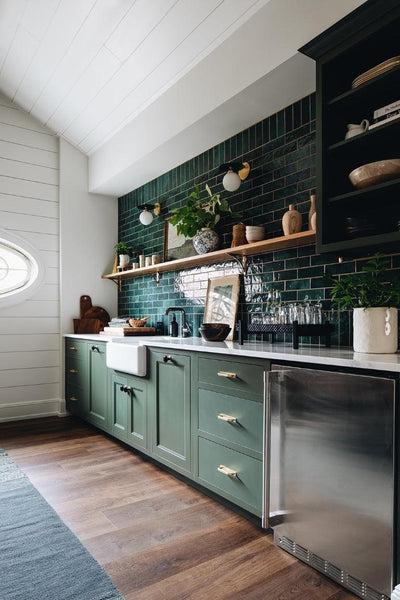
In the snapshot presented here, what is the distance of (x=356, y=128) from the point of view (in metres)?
2.24

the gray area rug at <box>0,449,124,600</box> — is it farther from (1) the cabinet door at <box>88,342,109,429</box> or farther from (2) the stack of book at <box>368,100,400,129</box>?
(2) the stack of book at <box>368,100,400,129</box>

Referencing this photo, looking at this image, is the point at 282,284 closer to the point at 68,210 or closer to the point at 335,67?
the point at 335,67

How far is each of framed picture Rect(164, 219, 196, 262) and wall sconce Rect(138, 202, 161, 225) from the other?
167 millimetres

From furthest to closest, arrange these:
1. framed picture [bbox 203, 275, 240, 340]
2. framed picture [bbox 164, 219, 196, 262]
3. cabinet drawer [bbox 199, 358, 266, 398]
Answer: framed picture [bbox 164, 219, 196, 262]
framed picture [bbox 203, 275, 240, 340]
cabinet drawer [bbox 199, 358, 266, 398]

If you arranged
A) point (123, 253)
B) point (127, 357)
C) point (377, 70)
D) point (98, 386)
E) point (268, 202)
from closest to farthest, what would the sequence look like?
point (377, 70) < point (268, 202) < point (127, 357) < point (98, 386) < point (123, 253)

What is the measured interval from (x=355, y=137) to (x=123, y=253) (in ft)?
10.00

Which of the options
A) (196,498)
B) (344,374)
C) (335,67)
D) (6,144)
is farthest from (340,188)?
(6,144)

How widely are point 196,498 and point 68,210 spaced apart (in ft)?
11.1

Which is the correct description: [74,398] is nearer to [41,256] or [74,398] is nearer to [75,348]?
[75,348]

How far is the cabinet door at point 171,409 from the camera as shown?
269 centimetres

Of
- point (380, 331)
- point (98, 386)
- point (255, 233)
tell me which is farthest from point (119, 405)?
point (380, 331)

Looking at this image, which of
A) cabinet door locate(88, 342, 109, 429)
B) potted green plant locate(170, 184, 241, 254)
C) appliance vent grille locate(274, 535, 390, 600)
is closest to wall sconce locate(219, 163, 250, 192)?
potted green plant locate(170, 184, 241, 254)

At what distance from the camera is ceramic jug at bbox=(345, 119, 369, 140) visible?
2186 millimetres

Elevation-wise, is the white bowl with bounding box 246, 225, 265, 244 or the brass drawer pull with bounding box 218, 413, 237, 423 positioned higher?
the white bowl with bounding box 246, 225, 265, 244
